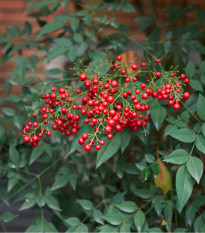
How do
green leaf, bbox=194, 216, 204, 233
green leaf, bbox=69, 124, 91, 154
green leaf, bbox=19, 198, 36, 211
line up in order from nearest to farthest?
green leaf, bbox=69, 124, 91, 154 → green leaf, bbox=194, 216, 204, 233 → green leaf, bbox=19, 198, 36, 211

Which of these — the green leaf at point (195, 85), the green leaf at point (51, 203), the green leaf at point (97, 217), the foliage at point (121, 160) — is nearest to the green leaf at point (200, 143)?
the foliage at point (121, 160)

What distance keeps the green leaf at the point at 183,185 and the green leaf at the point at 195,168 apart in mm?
15

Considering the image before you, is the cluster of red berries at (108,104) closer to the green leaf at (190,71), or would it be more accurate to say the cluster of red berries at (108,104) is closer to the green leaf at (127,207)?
A: the green leaf at (190,71)

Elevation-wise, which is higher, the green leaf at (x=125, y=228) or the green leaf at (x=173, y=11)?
the green leaf at (x=173, y=11)

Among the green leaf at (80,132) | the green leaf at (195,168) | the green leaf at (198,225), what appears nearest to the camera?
the green leaf at (195,168)

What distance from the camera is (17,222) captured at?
5.02 feet

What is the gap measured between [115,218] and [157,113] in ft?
0.99

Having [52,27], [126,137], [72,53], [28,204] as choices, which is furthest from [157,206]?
[52,27]

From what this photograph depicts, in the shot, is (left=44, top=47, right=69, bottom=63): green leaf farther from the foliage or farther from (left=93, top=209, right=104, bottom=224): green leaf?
(left=93, top=209, right=104, bottom=224): green leaf

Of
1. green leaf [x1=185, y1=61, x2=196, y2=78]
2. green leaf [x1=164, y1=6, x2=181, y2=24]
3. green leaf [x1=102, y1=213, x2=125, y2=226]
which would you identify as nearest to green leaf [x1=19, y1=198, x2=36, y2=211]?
green leaf [x1=102, y1=213, x2=125, y2=226]

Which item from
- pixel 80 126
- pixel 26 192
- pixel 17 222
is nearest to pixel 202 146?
pixel 80 126

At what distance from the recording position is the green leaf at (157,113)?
2.64 ft

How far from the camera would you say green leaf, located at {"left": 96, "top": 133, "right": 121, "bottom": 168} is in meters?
0.76

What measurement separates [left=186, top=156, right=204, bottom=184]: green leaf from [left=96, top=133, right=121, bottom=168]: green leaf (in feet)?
0.52
